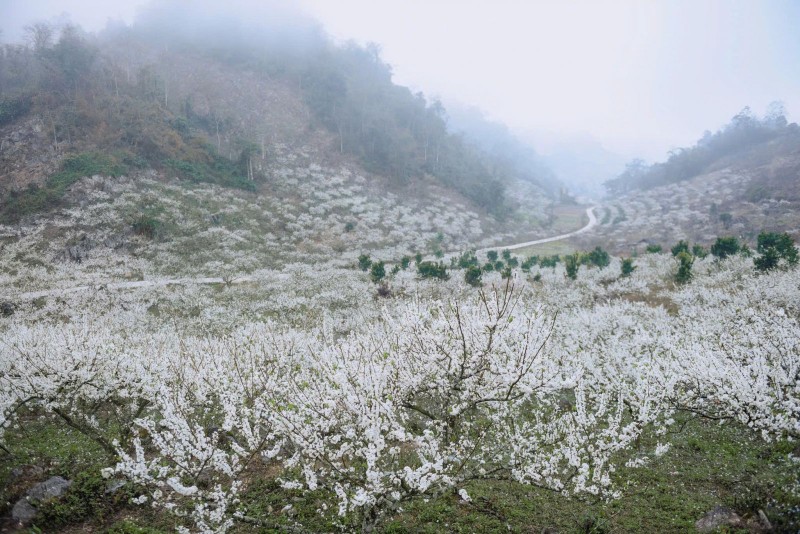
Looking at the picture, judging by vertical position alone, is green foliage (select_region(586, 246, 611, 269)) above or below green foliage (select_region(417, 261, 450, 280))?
below

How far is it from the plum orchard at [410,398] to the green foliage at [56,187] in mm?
47733

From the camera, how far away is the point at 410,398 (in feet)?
33.7

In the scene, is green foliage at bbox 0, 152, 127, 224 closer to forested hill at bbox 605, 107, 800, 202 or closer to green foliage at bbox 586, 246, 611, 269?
green foliage at bbox 586, 246, 611, 269

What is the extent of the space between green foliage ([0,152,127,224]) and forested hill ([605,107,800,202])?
411 ft

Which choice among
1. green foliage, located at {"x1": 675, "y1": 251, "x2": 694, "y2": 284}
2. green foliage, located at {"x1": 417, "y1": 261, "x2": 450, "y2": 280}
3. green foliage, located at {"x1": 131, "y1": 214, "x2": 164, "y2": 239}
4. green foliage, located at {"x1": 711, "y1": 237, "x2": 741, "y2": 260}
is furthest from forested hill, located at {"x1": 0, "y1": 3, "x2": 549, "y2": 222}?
green foliage, located at {"x1": 675, "y1": 251, "x2": 694, "y2": 284}

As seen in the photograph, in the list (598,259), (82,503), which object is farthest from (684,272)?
(82,503)

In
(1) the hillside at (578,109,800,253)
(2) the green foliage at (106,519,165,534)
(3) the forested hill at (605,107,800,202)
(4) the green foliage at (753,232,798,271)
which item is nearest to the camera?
(2) the green foliage at (106,519,165,534)

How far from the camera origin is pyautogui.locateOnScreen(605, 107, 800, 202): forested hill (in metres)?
91.5

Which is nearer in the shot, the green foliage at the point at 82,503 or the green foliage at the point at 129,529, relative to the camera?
the green foliage at the point at 129,529

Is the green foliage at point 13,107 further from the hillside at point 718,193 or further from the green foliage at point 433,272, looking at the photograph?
the hillside at point 718,193

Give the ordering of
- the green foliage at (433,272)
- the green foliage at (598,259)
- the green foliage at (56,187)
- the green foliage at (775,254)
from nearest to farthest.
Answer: the green foliage at (775,254) < the green foliage at (433,272) < the green foliage at (598,259) < the green foliage at (56,187)

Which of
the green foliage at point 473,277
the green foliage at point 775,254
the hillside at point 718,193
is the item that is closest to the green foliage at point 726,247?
the green foliage at point 775,254

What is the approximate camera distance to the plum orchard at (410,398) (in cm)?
837

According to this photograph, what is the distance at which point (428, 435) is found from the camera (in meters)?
8.32
